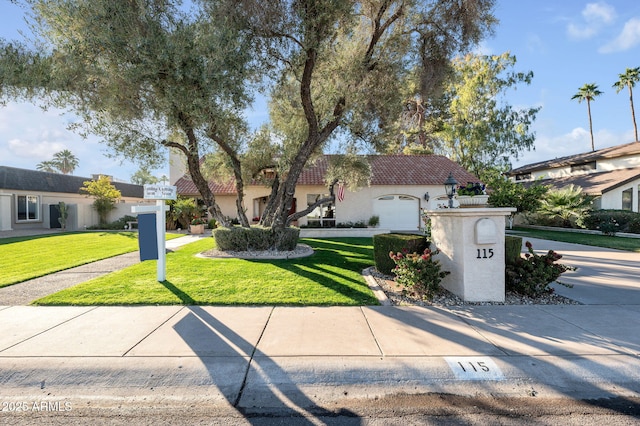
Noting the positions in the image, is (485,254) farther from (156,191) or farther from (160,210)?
(156,191)

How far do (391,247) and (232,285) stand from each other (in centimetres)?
393

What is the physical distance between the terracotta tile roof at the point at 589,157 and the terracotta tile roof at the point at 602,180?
4.25 ft

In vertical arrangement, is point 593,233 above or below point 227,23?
below

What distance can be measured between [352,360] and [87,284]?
6.54m

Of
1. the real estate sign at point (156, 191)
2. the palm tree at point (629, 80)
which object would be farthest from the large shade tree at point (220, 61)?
the palm tree at point (629, 80)

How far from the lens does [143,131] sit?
31.2ft

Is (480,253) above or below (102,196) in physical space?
below

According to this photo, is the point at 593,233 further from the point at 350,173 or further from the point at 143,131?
the point at 143,131

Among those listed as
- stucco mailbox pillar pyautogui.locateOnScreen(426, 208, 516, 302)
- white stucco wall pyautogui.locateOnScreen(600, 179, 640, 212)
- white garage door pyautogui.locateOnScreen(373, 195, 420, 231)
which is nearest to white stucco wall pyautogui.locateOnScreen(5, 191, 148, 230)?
white garage door pyautogui.locateOnScreen(373, 195, 420, 231)

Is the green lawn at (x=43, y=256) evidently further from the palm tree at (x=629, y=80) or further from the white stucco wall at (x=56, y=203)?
the palm tree at (x=629, y=80)

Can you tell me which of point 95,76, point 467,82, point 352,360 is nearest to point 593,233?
point 467,82

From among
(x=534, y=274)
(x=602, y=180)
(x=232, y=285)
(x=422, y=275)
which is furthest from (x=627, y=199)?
(x=232, y=285)

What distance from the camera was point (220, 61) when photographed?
7457mm

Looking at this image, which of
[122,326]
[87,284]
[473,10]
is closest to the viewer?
[122,326]
